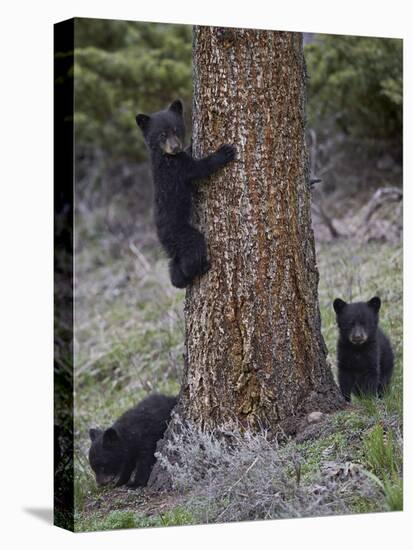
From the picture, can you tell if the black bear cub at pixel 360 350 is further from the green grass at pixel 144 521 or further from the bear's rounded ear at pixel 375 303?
the green grass at pixel 144 521

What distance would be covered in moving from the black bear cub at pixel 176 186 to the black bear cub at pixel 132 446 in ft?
3.00

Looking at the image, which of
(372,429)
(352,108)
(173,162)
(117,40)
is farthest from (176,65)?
(372,429)

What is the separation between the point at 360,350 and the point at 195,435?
1.64 metres

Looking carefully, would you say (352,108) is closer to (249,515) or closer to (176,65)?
(176,65)

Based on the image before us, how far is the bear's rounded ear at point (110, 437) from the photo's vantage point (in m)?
6.15

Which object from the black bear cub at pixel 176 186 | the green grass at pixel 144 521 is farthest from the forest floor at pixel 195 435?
the black bear cub at pixel 176 186

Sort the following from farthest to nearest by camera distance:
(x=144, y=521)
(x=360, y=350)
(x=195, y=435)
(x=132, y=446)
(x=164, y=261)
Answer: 1. (x=164, y=261)
2. (x=360, y=350)
3. (x=132, y=446)
4. (x=195, y=435)
5. (x=144, y=521)

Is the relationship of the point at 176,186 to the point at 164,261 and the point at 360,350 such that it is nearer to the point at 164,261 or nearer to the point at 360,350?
the point at 360,350

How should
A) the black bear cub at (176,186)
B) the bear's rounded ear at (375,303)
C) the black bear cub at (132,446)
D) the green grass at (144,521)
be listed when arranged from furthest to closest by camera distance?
the bear's rounded ear at (375,303)
the black bear cub at (132,446)
the black bear cub at (176,186)
the green grass at (144,521)

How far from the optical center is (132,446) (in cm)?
617

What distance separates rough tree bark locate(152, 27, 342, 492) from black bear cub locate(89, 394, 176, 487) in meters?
0.43

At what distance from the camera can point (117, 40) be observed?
40.6 feet

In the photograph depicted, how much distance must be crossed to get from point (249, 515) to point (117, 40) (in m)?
8.29

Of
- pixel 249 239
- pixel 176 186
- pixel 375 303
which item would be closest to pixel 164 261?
pixel 375 303
